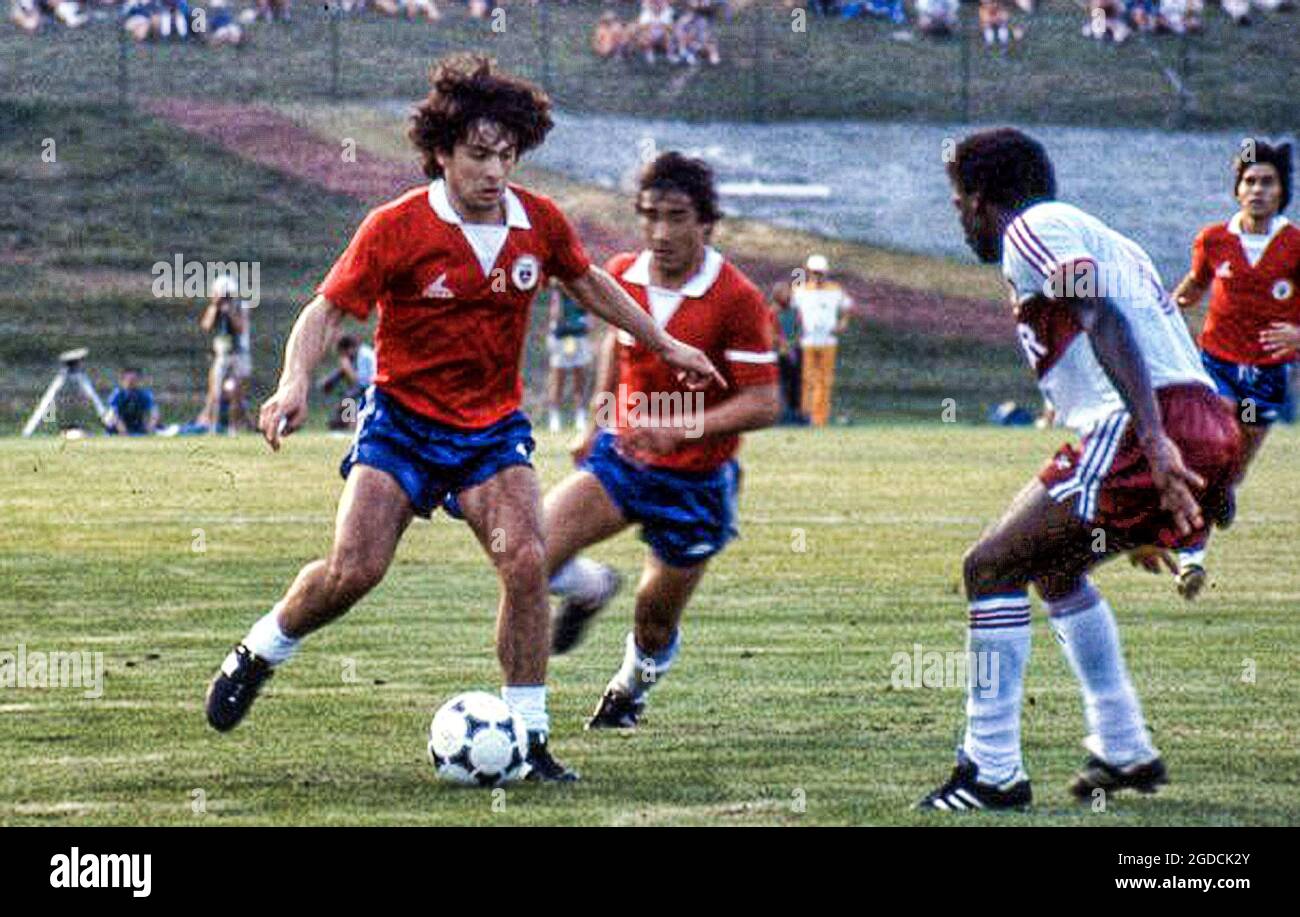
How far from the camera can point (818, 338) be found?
126 feet

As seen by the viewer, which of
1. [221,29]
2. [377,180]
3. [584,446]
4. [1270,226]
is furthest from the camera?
[221,29]

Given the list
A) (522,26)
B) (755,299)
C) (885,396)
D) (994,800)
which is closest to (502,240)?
(755,299)

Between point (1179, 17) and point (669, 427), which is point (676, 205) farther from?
point (1179, 17)

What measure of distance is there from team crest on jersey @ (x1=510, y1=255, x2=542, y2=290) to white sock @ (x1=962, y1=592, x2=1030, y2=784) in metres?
1.99

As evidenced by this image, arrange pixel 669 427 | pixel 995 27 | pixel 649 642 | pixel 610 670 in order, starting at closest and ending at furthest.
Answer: pixel 669 427, pixel 649 642, pixel 610 670, pixel 995 27

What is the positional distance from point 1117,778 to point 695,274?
10.2ft

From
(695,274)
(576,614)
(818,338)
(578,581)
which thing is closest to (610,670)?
(576,614)

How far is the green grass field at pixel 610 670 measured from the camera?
28.6ft

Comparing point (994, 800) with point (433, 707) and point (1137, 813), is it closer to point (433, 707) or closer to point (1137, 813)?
point (1137, 813)

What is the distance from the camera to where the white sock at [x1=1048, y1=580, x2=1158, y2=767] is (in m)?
8.88

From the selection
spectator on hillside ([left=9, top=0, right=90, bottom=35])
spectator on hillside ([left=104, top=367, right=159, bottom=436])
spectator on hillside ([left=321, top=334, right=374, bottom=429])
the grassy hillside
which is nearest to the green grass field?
spectator on hillside ([left=321, top=334, right=374, bottom=429])

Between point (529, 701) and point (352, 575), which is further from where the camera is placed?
point (529, 701)

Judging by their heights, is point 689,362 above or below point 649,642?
above
